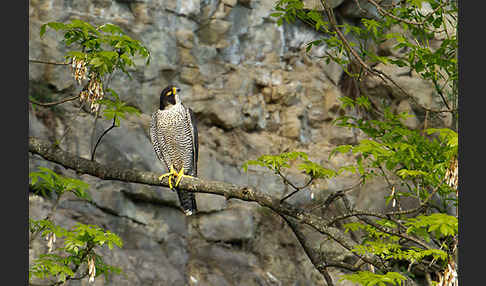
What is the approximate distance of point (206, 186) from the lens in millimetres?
2570

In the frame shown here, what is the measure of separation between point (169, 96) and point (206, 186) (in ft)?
3.48

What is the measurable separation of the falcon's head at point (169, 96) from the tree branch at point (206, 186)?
710 millimetres

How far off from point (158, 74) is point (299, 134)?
1651 millimetres

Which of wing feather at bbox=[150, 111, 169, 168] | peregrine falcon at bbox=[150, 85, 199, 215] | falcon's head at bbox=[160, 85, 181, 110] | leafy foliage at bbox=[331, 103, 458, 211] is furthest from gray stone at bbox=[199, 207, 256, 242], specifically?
leafy foliage at bbox=[331, 103, 458, 211]

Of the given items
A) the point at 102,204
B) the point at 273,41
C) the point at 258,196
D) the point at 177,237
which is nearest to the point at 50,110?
the point at 102,204

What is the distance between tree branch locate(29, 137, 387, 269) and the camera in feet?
7.93

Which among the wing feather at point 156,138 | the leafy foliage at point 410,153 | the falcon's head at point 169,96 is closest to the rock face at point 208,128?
the wing feather at point 156,138

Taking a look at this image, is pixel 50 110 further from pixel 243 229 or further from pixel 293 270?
pixel 293 270

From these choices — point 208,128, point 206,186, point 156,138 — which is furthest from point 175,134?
point 208,128

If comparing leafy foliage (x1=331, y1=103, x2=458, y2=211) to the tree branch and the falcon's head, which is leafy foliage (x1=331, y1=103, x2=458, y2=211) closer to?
the tree branch

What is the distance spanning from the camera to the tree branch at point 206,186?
2.42 m

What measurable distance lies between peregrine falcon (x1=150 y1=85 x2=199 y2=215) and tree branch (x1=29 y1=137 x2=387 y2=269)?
0.66m

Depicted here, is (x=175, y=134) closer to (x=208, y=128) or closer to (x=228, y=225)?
(x=228, y=225)

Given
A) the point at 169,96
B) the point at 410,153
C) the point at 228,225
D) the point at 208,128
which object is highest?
the point at 169,96
